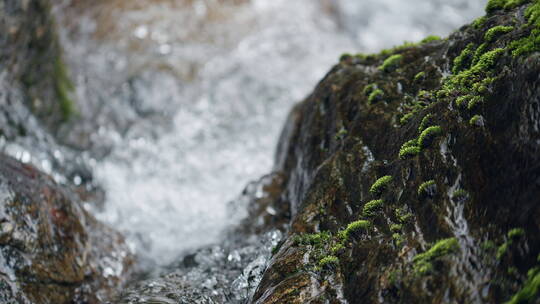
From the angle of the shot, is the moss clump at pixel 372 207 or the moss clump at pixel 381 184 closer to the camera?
the moss clump at pixel 372 207

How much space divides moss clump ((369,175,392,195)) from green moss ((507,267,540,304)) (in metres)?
2.00

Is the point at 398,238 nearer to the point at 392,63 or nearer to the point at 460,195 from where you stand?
the point at 460,195

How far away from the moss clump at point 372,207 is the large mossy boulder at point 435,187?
0.01 meters

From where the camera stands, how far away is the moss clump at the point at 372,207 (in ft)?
18.0

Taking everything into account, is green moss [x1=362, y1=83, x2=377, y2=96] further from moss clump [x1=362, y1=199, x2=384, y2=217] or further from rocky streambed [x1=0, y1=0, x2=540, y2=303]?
moss clump [x1=362, y1=199, x2=384, y2=217]

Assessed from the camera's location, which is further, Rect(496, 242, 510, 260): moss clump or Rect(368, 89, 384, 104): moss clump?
Rect(368, 89, 384, 104): moss clump

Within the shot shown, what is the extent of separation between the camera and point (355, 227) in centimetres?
546

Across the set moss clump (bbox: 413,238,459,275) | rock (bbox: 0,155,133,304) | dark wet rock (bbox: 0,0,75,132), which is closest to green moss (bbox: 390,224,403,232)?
moss clump (bbox: 413,238,459,275)

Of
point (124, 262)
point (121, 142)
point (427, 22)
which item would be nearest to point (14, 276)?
point (124, 262)

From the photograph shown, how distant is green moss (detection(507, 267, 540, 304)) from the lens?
3730 millimetres

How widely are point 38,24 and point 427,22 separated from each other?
16.0 m

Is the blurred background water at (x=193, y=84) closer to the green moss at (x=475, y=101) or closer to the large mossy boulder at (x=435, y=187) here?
the large mossy boulder at (x=435, y=187)

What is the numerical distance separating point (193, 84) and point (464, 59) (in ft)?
42.6

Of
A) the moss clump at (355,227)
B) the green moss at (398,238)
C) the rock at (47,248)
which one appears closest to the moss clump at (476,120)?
the green moss at (398,238)
